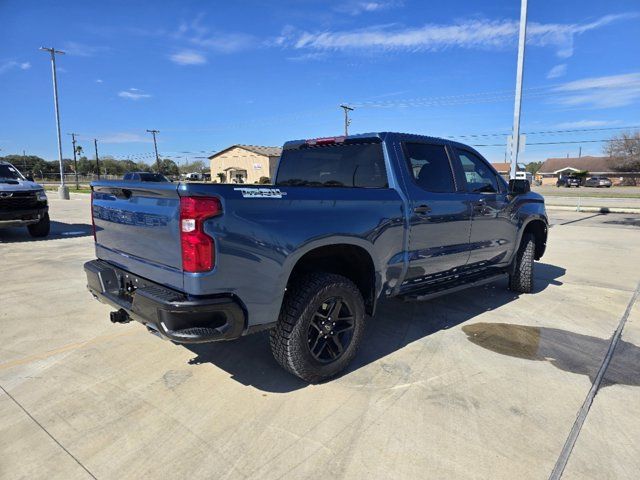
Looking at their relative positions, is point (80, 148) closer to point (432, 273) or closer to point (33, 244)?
point (33, 244)

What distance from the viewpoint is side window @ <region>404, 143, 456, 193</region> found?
4031mm

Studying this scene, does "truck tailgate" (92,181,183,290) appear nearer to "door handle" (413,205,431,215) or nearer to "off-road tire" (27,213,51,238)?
"door handle" (413,205,431,215)

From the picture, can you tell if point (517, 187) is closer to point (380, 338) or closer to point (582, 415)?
point (380, 338)

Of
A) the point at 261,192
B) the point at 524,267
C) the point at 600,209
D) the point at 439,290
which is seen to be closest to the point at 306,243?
the point at 261,192

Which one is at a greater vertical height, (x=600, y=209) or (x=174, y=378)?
(x=600, y=209)

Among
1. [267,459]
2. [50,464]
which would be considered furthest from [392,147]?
[50,464]

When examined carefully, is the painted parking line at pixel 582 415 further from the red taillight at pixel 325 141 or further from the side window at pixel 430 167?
the red taillight at pixel 325 141

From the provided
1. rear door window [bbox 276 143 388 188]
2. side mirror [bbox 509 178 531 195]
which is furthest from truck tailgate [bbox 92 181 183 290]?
side mirror [bbox 509 178 531 195]

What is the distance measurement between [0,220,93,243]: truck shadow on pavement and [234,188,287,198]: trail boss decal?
30.7 feet

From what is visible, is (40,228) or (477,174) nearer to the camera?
(477,174)

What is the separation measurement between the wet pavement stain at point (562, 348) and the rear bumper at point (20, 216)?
9.47m

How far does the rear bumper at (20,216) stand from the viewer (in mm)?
9094

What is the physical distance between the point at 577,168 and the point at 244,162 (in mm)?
67944

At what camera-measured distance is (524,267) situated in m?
5.74
